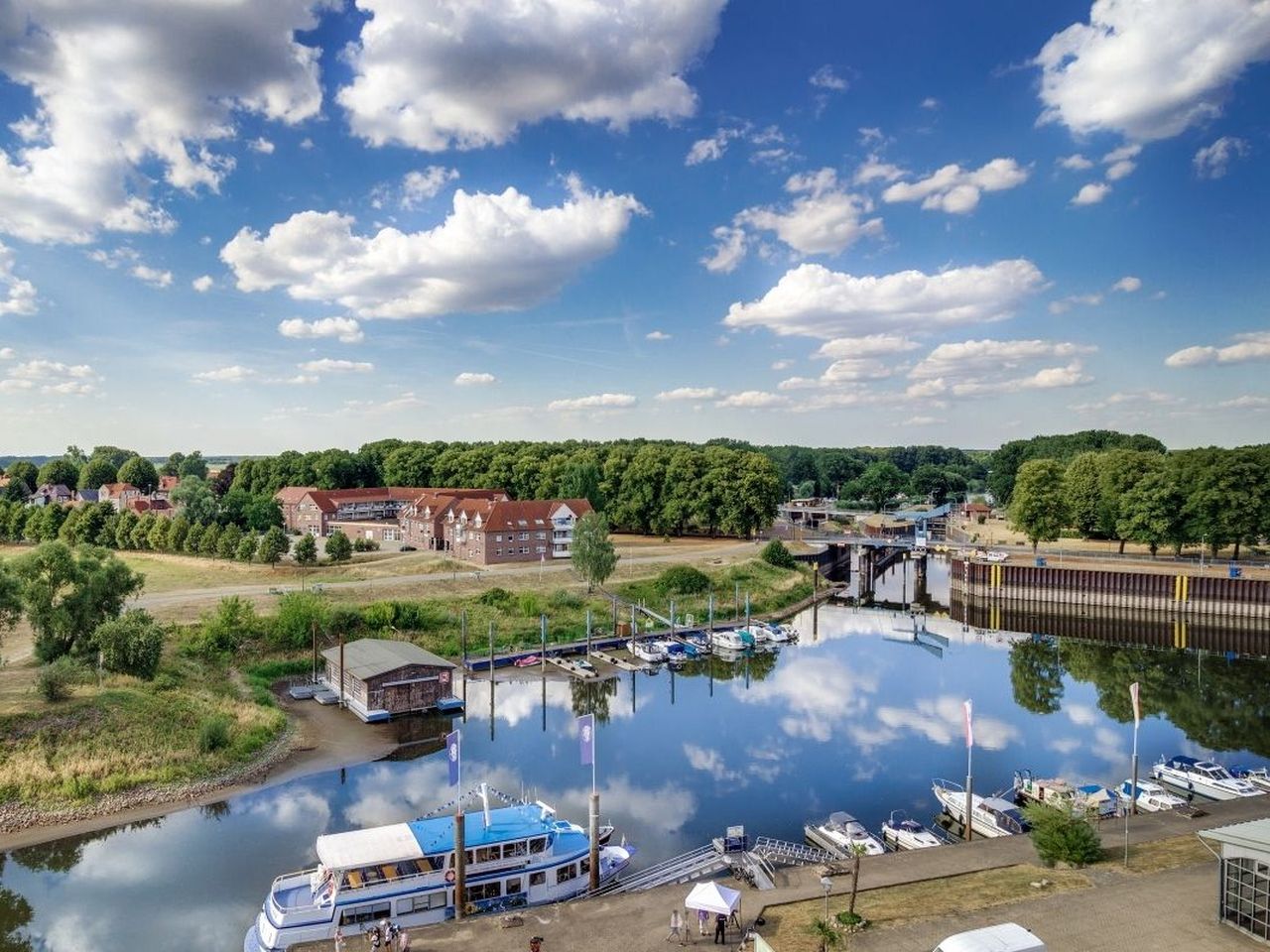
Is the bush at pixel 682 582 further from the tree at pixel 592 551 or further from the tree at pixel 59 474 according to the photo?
the tree at pixel 59 474

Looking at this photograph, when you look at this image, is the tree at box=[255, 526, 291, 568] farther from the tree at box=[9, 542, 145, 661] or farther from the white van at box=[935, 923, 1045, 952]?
the white van at box=[935, 923, 1045, 952]

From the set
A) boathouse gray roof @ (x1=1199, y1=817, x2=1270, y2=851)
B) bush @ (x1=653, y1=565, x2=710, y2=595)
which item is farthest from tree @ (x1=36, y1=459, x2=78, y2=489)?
boathouse gray roof @ (x1=1199, y1=817, x2=1270, y2=851)

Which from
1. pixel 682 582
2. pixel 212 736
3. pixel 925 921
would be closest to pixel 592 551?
pixel 682 582

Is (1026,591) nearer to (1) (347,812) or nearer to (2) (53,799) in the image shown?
(1) (347,812)

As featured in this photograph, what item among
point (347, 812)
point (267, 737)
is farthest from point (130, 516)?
point (347, 812)

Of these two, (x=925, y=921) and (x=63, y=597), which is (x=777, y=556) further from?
(x=925, y=921)

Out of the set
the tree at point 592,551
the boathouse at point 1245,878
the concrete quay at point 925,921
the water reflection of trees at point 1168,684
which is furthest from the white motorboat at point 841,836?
the tree at point 592,551
